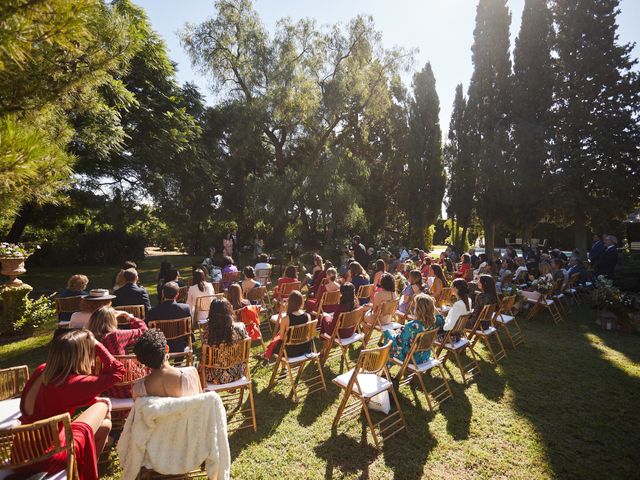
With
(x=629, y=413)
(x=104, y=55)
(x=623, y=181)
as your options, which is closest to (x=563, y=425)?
(x=629, y=413)

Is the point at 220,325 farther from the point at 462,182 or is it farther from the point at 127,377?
the point at 462,182

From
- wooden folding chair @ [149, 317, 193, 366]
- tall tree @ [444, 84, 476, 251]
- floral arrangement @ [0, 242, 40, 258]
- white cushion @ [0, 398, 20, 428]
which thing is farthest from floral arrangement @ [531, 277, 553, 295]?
tall tree @ [444, 84, 476, 251]

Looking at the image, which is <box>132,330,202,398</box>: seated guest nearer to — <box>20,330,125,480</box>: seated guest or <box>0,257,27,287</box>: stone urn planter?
<box>20,330,125,480</box>: seated guest

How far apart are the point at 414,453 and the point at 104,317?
3.67m

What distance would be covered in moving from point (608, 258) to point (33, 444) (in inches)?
485

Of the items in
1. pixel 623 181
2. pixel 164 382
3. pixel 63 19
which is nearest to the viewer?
pixel 63 19

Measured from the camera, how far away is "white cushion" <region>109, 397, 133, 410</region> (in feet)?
10.3

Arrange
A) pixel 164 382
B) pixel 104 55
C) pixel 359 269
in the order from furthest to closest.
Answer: pixel 359 269, pixel 104 55, pixel 164 382

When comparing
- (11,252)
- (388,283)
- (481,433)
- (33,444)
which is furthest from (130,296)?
(481,433)

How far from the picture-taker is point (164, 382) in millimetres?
2494

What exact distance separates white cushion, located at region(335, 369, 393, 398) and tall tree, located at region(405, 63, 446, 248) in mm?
19278

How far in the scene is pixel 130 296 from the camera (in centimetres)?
560

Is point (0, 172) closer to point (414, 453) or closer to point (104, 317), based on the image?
point (104, 317)

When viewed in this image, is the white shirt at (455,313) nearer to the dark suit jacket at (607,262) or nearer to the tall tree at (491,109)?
the dark suit jacket at (607,262)
